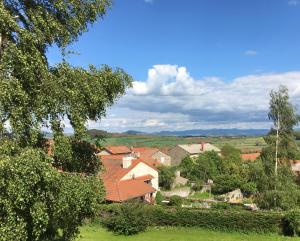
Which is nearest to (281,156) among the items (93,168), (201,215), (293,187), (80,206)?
(293,187)

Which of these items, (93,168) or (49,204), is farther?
(93,168)

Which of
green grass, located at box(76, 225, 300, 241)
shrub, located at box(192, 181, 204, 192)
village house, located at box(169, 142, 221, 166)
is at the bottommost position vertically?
green grass, located at box(76, 225, 300, 241)

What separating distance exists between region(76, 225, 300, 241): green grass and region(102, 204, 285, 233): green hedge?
2.25 feet

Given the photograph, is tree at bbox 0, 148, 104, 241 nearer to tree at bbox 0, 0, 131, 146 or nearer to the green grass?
tree at bbox 0, 0, 131, 146

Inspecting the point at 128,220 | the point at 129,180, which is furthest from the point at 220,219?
the point at 129,180

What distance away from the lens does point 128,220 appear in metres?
38.3

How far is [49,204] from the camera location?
13.2 m

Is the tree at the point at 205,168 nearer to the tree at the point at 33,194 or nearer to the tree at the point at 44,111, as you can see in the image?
the tree at the point at 44,111

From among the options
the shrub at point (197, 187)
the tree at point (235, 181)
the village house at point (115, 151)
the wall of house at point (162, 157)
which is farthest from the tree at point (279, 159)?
the wall of house at point (162, 157)

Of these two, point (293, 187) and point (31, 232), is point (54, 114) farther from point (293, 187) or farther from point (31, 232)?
point (293, 187)

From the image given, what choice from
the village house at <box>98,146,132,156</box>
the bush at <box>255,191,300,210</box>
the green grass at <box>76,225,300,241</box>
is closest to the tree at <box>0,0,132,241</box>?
the green grass at <box>76,225,300,241</box>

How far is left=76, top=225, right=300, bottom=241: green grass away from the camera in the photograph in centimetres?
3538

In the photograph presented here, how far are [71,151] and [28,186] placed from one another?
12.3 feet

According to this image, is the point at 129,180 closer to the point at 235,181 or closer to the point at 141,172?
the point at 141,172
